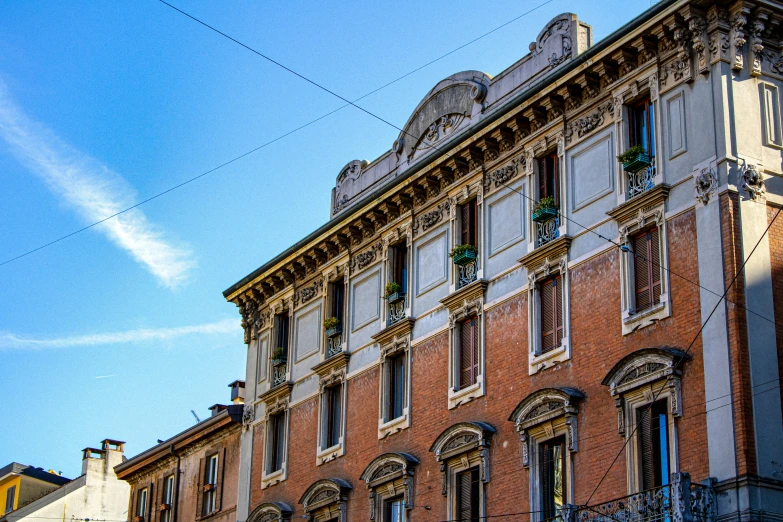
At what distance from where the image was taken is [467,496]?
95.1 ft

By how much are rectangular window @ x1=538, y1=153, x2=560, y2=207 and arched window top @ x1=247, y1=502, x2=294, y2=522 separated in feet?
37.9

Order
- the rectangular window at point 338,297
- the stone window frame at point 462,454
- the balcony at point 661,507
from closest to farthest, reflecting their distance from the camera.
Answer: the balcony at point 661,507, the stone window frame at point 462,454, the rectangular window at point 338,297

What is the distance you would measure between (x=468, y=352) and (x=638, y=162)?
651 cm

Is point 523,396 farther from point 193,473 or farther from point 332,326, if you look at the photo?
point 193,473

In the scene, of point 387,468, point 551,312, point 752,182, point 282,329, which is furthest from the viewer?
point 282,329

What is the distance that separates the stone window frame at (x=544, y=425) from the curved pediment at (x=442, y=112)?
8126 mm

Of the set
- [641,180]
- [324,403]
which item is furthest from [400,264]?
[641,180]

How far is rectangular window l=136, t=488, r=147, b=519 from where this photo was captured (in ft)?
149

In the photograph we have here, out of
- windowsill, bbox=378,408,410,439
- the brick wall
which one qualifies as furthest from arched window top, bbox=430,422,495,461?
windowsill, bbox=378,408,410,439

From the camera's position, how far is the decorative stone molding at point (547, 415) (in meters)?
26.2

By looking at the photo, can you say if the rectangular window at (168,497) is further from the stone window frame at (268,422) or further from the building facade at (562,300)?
the stone window frame at (268,422)

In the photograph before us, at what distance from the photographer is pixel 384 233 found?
34312 millimetres

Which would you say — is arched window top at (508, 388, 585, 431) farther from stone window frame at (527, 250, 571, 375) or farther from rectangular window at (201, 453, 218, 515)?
rectangular window at (201, 453, 218, 515)


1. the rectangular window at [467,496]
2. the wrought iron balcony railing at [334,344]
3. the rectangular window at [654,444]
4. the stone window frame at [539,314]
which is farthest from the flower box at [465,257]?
the rectangular window at [654,444]
